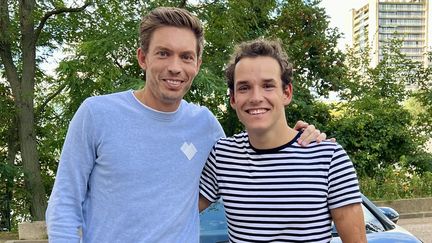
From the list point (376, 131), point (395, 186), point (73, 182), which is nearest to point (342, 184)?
point (73, 182)

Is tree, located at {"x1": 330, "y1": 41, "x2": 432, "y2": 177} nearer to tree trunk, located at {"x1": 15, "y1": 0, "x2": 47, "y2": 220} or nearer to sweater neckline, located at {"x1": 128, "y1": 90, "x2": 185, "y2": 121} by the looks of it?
tree trunk, located at {"x1": 15, "y1": 0, "x2": 47, "y2": 220}

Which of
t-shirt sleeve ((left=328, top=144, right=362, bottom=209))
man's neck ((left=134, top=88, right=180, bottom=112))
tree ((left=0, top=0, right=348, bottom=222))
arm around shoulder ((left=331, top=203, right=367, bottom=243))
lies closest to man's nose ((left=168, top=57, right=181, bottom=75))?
man's neck ((left=134, top=88, right=180, bottom=112))

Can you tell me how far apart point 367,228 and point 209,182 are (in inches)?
74.6

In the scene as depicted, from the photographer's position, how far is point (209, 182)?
204 centimetres

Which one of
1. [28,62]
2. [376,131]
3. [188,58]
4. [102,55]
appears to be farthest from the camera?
[376,131]

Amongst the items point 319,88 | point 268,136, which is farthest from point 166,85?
point 319,88

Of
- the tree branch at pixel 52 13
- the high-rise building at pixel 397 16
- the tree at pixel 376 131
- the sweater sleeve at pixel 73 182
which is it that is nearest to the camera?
the sweater sleeve at pixel 73 182

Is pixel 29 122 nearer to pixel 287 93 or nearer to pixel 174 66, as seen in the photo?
pixel 174 66

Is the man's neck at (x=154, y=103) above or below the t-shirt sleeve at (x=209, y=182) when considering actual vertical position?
above

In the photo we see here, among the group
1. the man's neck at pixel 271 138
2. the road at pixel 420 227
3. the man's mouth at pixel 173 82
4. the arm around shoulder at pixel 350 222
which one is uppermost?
the man's mouth at pixel 173 82

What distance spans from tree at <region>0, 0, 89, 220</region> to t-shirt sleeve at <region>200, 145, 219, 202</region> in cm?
963

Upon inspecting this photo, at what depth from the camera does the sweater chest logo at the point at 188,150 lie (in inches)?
75.4

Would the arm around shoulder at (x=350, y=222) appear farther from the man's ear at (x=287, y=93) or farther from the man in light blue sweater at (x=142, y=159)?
the man's ear at (x=287, y=93)

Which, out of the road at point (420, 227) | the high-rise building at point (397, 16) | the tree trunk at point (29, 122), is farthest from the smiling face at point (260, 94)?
the high-rise building at point (397, 16)
